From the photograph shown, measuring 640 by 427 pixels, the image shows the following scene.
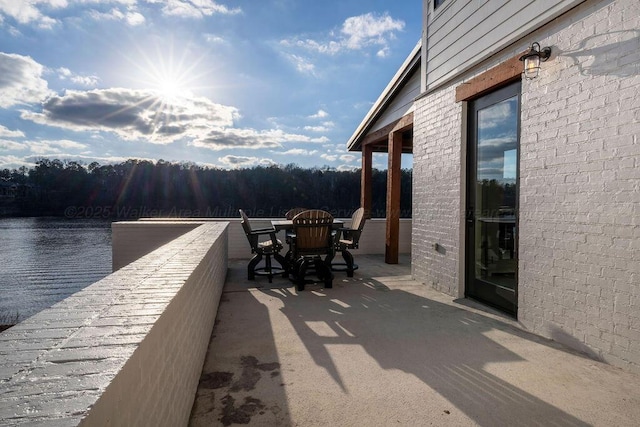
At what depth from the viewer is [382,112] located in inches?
275

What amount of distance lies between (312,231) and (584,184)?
294 cm

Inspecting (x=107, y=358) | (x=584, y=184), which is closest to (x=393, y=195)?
(x=584, y=184)

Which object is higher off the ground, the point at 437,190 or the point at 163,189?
the point at 163,189

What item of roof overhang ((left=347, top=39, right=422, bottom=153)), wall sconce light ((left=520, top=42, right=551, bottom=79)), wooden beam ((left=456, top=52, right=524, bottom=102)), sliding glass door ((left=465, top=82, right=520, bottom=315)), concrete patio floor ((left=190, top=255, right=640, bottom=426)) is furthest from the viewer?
roof overhang ((left=347, top=39, right=422, bottom=153))

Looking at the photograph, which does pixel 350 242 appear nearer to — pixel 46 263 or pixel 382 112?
pixel 382 112

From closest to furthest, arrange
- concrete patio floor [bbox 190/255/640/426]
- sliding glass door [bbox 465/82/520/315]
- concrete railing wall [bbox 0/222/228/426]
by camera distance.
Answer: concrete railing wall [bbox 0/222/228/426]
concrete patio floor [bbox 190/255/640/426]
sliding glass door [bbox 465/82/520/315]

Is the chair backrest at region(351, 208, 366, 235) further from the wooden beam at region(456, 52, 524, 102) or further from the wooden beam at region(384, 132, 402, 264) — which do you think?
the wooden beam at region(456, 52, 524, 102)

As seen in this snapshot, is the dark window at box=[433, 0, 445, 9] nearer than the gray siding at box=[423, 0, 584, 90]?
No

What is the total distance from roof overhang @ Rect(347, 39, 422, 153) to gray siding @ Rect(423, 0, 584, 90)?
0.52 metres

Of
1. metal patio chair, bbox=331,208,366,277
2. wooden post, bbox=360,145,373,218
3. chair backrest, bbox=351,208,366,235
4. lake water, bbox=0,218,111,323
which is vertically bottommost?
lake water, bbox=0,218,111,323

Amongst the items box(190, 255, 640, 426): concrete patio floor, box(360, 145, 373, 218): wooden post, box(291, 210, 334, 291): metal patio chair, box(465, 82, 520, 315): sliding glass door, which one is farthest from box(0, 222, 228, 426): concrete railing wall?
box(360, 145, 373, 218): wooden post

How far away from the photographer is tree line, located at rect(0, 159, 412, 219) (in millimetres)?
21016

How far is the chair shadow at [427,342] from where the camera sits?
1.96 m

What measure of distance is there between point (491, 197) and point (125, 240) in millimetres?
6178
